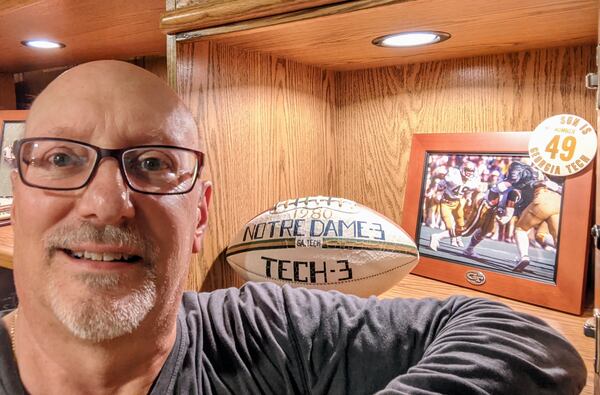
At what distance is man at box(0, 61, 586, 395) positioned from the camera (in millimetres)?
673

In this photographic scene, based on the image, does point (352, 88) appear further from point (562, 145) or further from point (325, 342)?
point (325, 342)

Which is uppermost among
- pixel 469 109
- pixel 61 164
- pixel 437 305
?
pixel 469 109

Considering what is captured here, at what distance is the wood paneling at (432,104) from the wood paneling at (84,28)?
0.56m

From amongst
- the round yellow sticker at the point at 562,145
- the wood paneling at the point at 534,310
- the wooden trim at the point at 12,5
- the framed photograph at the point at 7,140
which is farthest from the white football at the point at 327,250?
the framed photograph at the point at 7,140

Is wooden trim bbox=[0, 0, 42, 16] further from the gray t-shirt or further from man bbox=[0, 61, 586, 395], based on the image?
the gray t-shirt

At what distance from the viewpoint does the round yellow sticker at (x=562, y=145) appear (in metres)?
1.00

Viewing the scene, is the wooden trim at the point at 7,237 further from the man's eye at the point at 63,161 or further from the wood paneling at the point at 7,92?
the man's eye at the point at 63,161

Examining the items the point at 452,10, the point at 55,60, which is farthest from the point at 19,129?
the point at 452,10

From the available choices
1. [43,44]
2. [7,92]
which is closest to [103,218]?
[43,44]

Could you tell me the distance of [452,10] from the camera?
0.83 m

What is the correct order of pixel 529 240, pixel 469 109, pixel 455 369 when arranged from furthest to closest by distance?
pixel 469 109
pixel 529 240
pixel 455 369

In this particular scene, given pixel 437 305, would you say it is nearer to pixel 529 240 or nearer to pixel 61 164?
pixel 529 240

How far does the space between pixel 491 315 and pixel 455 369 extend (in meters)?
0.16

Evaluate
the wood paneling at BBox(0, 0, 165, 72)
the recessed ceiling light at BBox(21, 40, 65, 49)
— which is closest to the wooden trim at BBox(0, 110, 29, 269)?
the wood paneling at BBox(0, 0, 165, 72)
